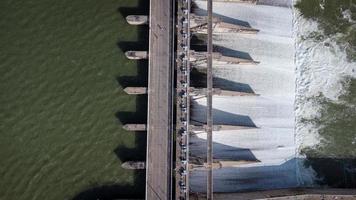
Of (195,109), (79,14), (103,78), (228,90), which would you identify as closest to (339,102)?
(228,90)

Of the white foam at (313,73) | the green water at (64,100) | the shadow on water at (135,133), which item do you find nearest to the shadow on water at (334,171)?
the white foam at (313,73)

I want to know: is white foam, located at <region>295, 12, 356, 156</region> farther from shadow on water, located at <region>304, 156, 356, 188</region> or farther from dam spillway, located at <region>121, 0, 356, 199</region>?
shadow on water, located at <region>304, 156, 356, 188</region>

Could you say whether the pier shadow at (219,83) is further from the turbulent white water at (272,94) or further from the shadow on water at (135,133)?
the shadow on water at (135,133)

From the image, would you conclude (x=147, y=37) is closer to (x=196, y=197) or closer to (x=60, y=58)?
(x=60, y=58)

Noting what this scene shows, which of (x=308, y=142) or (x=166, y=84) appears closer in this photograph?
(x=166, y=84)

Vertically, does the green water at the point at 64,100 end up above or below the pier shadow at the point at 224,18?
below
